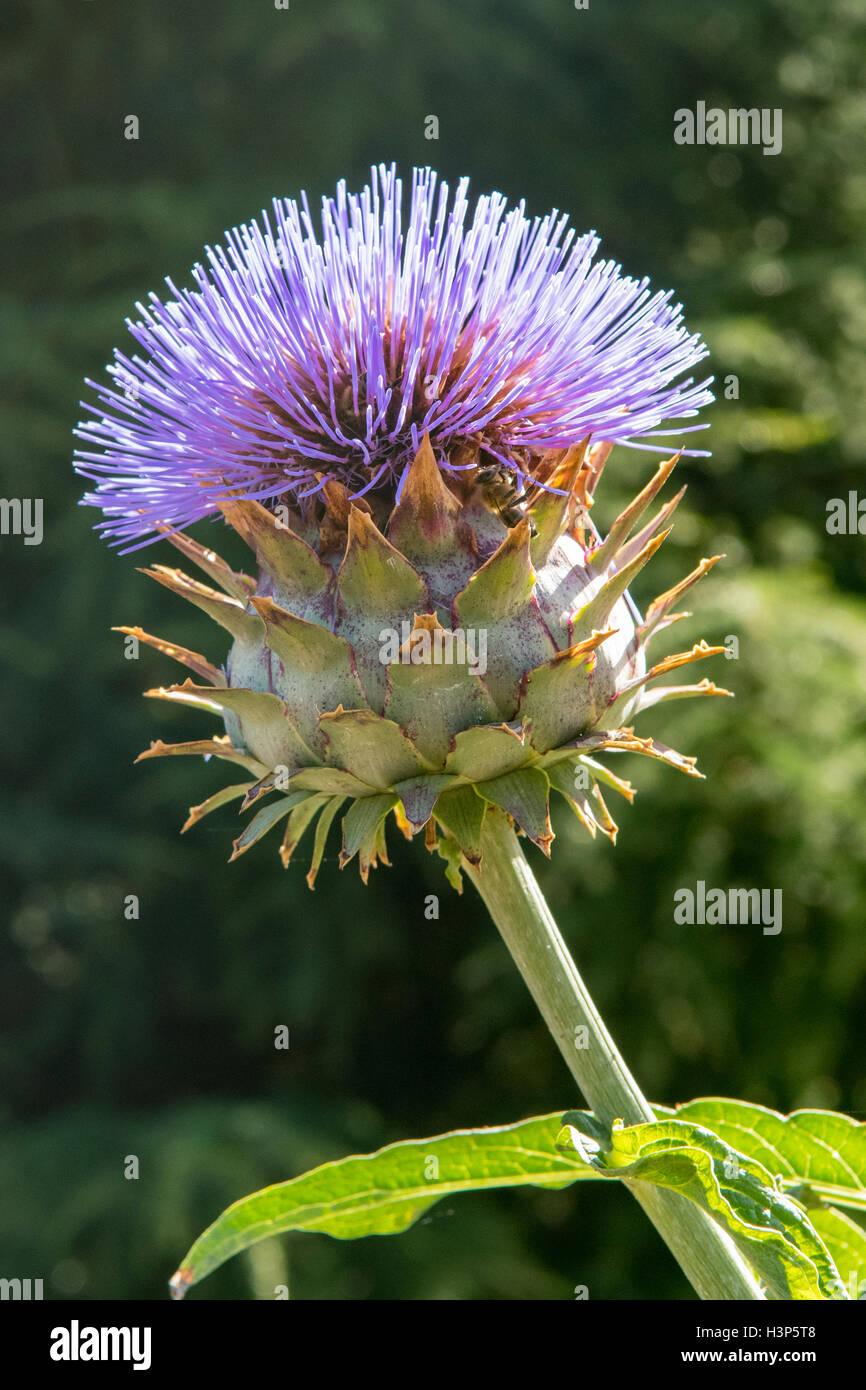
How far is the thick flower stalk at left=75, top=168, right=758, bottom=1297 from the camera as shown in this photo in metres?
0.95

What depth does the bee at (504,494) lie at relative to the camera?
1.03 m

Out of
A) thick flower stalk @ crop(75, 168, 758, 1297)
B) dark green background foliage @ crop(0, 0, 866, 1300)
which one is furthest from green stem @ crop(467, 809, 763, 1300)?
dark green background foliage @ crop(0, 0, 866, 1300)

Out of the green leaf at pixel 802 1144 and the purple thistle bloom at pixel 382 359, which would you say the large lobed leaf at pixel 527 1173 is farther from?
the purple thistle bloom at pixel 382 359

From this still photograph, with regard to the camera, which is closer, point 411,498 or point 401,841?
point 411,498

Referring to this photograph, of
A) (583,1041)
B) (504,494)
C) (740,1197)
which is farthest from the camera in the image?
(504,494)

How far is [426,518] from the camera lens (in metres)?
1.00

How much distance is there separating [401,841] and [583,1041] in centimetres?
197

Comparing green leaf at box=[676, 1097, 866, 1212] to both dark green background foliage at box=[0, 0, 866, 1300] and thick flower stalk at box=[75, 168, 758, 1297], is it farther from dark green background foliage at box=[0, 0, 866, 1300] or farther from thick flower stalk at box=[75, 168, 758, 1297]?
dark green background foliage at box=[0, 0, 866, 1300]

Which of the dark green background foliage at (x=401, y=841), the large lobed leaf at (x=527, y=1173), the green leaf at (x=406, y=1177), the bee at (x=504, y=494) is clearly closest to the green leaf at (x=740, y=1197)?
the large lobed leaf at (x=527, y=1173)

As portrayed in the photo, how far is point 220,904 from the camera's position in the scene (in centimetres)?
315

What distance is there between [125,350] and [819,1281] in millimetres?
2822

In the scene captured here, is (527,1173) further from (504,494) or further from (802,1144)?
(504,494)

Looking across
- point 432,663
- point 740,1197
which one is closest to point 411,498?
point 432,663

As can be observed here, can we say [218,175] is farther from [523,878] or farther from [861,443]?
[523,878]
